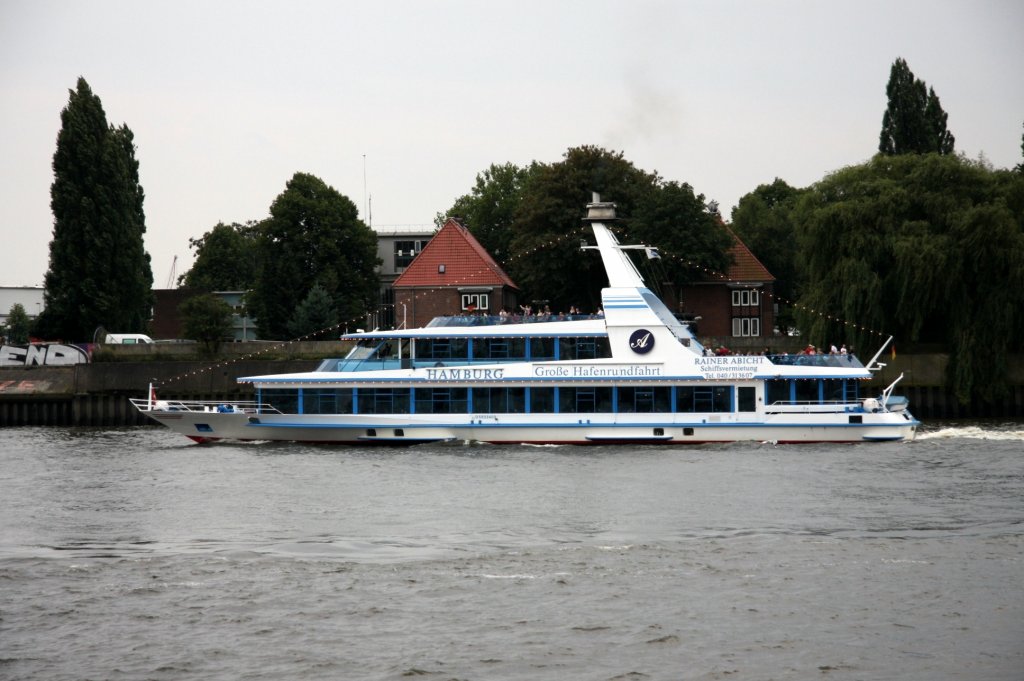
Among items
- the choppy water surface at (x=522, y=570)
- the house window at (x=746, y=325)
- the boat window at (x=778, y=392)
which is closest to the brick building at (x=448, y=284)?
the house window at (x=746, y=325)

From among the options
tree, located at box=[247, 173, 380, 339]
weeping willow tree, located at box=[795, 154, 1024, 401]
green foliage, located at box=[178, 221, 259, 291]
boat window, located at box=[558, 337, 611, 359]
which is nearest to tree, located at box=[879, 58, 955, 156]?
weeping willow tree, located at box=[795, 154, 1024, 401]

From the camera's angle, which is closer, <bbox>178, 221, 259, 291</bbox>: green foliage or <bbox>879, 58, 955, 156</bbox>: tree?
<bbox>879, 58, 955, 156</bbox>: tree

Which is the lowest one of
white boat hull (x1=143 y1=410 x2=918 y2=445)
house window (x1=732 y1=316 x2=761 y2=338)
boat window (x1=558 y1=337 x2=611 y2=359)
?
white boat hull (x1=143 y1=410 x2=918 y2=445)

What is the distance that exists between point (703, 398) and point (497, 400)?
20.4 feet

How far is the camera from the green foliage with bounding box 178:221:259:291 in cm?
10825

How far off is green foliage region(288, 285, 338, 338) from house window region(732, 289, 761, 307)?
832 inches

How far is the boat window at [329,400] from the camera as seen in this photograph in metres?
42.2

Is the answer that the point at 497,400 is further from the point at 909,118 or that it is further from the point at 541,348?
the point at 909,118

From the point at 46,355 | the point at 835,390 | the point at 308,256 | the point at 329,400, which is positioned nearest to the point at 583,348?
the point at 835,390

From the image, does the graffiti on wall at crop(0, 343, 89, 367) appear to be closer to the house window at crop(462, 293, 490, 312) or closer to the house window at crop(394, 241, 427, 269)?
the house window at crop(462, 293, 490, 312)

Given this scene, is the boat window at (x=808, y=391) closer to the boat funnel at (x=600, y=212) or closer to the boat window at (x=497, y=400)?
the boat funnel at (x=600, y=212)

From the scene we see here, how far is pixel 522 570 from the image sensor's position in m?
22.3

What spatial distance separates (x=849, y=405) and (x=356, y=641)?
83.0ft

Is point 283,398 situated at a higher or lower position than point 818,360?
lower
